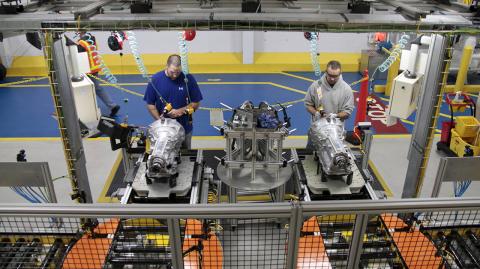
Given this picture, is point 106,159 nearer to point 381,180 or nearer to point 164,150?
point 164,150

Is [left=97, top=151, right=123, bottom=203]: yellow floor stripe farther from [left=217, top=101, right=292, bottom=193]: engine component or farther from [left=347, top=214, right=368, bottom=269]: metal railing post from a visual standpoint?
[left=347, top=214, right=368, bottom=269]: metal railing post

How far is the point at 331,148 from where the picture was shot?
15.3ft

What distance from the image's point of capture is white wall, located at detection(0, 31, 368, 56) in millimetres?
12438

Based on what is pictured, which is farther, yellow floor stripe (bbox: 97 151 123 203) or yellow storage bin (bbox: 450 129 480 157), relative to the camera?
yellow storage bin (bbox: 450 129 480 157)

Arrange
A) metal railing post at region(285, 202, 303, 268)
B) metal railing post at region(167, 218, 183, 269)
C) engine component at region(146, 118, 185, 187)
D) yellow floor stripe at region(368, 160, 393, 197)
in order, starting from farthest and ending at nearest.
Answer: yellow floor stripe at region(368, 160, 393, 197)
engine component at region(146, 118, 185, 187)
metal railing post at region(167, 218, 183, 269)
metal railing post at region(285, 202, 303, 268)

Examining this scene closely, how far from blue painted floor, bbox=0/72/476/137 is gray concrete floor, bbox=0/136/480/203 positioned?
1.74 feet

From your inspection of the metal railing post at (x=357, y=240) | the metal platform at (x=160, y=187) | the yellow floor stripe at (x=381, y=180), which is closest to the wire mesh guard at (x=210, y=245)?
the metal platform at (x=160, y=187)

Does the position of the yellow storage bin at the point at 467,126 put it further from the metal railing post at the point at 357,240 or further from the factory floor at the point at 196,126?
Answer: the metal railing post at the point at 357,240

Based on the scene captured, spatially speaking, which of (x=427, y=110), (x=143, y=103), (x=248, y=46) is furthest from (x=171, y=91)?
(x=248, y=46)

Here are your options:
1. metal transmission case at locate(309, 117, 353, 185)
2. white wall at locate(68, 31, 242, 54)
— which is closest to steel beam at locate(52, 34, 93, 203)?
metal transmission case at locate(309, 117, 353, 185)

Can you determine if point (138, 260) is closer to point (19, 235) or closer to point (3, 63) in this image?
point (19, 235)

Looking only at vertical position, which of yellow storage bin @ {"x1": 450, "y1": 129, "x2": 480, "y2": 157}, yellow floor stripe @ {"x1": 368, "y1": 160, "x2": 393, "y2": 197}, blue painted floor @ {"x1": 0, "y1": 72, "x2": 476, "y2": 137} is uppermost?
yellow storage bin @ {"x1": 450, "y1": 129, "x2": 480, "y2": 157}

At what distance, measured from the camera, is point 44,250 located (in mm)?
4145

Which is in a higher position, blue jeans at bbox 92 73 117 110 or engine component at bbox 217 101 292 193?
engine component at bbox 217 101 292 193
